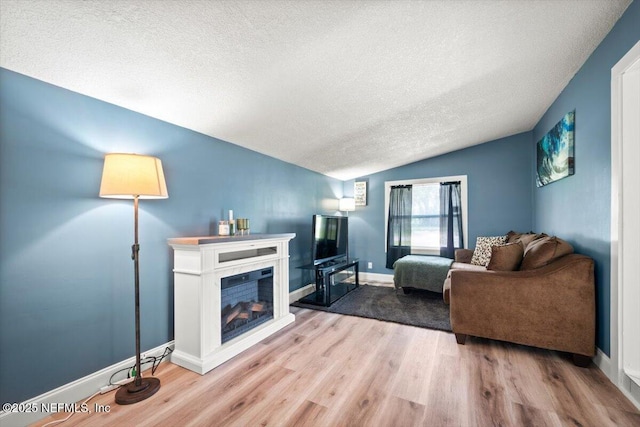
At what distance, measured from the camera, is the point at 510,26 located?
163cm

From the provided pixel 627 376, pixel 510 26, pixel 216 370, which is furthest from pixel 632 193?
pixel 216 370

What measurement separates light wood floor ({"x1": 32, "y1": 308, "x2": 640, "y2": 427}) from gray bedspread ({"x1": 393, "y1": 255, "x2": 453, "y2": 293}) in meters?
1.24

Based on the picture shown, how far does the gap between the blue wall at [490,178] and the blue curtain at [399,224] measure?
0.17 meters

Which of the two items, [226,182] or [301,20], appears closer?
[301,20]

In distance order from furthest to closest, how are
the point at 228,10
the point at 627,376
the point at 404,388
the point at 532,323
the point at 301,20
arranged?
the point at 532,323 < the point at 404,388 < the point at 627,376 < the point at 301,20 < the point at 228,10

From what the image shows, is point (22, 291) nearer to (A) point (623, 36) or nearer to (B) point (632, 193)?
(B) point (632, 193)

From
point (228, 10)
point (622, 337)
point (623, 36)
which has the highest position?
point (623, 36)

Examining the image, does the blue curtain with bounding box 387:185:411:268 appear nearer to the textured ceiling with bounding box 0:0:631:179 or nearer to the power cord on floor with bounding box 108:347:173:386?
the textured ceiling with bounding box 0:0:631:179

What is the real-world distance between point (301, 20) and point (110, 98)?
1.43m

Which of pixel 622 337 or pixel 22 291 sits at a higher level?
pixel 22 291

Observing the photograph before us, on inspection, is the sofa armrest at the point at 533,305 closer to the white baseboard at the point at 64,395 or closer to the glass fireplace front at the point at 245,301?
the glass fireplace front at the point at 245,301

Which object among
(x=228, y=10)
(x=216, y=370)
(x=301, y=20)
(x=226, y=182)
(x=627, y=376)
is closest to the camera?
(x=228, y=10)

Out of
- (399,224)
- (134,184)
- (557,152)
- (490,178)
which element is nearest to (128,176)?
(134,184)

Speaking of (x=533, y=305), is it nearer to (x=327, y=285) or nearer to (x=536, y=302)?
(x=536, y=302)
